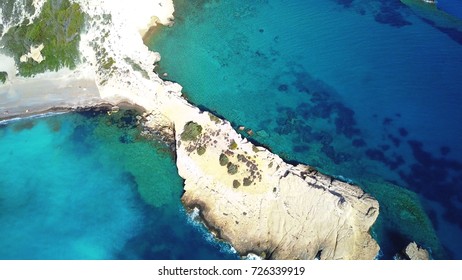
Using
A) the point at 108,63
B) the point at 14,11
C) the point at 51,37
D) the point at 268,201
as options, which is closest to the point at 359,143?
the point at 268,201

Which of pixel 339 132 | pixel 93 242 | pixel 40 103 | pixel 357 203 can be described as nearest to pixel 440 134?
pixel 339 132

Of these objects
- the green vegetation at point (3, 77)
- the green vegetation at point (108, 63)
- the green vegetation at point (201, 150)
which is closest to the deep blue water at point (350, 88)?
the green vegetation at point (201, 150)

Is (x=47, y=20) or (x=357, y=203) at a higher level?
(x=47, y=20)

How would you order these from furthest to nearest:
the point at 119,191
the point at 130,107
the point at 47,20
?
the point at 47,20
the point at 130,107
the point at 119,191

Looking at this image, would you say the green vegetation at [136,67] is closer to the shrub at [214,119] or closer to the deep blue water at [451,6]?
the shrub at [214,119]

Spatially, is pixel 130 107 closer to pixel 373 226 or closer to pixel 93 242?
pixel 93 242

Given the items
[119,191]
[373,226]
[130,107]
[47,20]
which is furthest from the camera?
[47,20]

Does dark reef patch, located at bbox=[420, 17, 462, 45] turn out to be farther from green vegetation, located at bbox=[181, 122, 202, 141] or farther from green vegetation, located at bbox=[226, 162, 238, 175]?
green vegetation, located at bbox=[181, 122, 202, 141]

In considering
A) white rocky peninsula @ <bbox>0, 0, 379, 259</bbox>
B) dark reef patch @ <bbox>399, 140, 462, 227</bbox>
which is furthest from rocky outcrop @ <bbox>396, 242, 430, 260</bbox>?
dark reef patch @ <bbox>399, 140, 462, 227</bbox>
